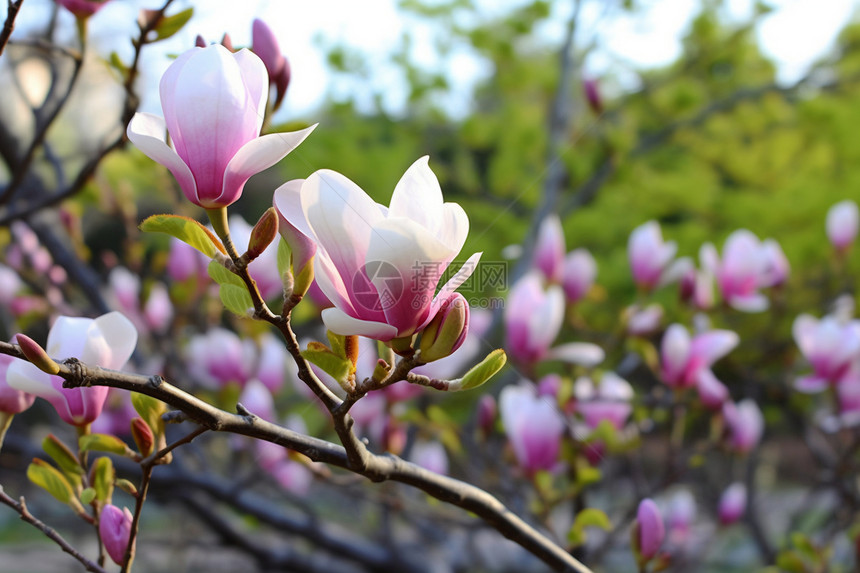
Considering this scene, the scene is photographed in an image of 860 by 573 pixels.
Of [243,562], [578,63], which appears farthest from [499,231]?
[243,562]

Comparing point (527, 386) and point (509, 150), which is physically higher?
point (509, 150)

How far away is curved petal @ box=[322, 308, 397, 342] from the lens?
0.42 meters

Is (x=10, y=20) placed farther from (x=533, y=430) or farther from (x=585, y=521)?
(x=533, y=430)

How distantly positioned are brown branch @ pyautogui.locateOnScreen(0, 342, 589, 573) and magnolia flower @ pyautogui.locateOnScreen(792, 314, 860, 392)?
1.09m

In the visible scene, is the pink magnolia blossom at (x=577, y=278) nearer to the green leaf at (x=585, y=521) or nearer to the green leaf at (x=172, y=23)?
the green leaf at (x=585, y=521)

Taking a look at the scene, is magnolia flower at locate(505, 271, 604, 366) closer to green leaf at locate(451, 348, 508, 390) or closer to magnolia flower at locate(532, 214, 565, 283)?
magnolia flower at locate(532, 214, 565, 283)

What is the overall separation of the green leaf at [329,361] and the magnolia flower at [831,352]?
1.29 m

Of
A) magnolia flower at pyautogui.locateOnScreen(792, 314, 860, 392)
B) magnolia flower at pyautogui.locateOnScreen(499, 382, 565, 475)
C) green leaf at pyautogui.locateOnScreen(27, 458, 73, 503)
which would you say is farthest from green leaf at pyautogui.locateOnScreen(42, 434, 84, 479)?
magnolia flower at pyautogui.locateOnScreen(792, 314, 860, 392)

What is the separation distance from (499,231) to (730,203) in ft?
5.35

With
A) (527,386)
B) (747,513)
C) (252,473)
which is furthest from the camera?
(747,513)

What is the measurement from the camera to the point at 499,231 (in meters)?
4.82

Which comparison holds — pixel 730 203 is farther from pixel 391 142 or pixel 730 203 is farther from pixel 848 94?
pixel 391 142

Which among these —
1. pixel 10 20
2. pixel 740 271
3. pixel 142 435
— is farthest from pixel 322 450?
pixel 740 271

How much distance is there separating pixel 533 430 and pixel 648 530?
1.46 ft
